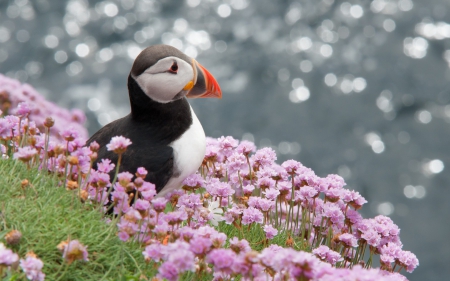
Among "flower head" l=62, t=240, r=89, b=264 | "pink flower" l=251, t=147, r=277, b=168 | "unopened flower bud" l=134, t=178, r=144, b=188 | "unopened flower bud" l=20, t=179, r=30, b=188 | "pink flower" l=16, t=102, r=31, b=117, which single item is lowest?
"flower head" l=62, t=240, r=89, b=264

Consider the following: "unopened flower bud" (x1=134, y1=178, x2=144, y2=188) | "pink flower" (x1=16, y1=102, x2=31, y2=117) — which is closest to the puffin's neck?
"pink flower" (x1=16, y1=102, x2=31, y2=117)

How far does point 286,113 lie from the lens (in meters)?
14.4

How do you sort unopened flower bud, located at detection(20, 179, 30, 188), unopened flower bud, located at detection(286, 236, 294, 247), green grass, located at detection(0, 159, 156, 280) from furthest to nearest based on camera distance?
unopened flower bud, located at detection(286, 236, 294, 247) → unopened flower bud, located at detection(20, 179, 30, 188) → green grass, located at detection(0, 159, 156, 280)

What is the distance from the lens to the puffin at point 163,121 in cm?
393

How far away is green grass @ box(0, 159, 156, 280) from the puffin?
0.63 metres

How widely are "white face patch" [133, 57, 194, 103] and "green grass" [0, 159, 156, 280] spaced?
960 millimetres

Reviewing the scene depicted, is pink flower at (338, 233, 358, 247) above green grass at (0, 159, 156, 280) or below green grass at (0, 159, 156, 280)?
above

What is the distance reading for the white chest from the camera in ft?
13.0

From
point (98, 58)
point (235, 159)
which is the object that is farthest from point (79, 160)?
point (98, 58)

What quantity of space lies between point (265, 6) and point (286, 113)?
4.48 metres

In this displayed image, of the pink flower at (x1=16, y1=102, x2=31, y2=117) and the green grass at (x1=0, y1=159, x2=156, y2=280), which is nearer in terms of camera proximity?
the green grass at (x1=0, y1=159, x2=156, y2=280)

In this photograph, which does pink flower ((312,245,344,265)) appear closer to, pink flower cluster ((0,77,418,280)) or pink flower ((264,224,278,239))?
pink flower cluster ((0,77,418,280))

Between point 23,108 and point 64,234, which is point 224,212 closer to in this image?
point 64,234

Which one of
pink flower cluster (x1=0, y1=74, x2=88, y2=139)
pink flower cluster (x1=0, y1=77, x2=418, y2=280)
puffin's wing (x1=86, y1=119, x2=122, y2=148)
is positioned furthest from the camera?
pink flower cluster (x1=0, y1=74, x2=88, y2=139)
